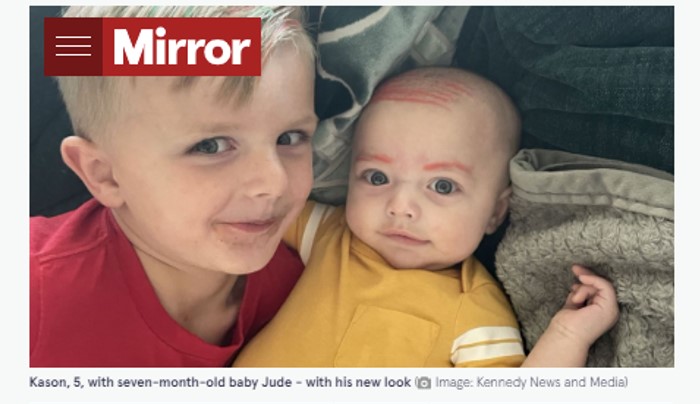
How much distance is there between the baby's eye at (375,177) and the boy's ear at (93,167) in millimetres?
219

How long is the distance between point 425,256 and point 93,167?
31cm

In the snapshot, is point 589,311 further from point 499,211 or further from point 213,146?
point 213,146

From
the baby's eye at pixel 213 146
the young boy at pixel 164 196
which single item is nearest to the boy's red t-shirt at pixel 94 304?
the young boy at pixel 164 196

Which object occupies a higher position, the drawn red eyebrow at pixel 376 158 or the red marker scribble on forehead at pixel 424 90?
the red marker scribble on forehead at pixel 424 90

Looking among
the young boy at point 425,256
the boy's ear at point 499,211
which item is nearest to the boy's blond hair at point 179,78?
the young boy at point 425,256

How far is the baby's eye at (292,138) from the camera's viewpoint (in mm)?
684

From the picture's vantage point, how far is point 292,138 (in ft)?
2.27

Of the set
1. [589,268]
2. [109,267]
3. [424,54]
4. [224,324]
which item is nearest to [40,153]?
[109,267]

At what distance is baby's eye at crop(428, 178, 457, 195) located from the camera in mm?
704
